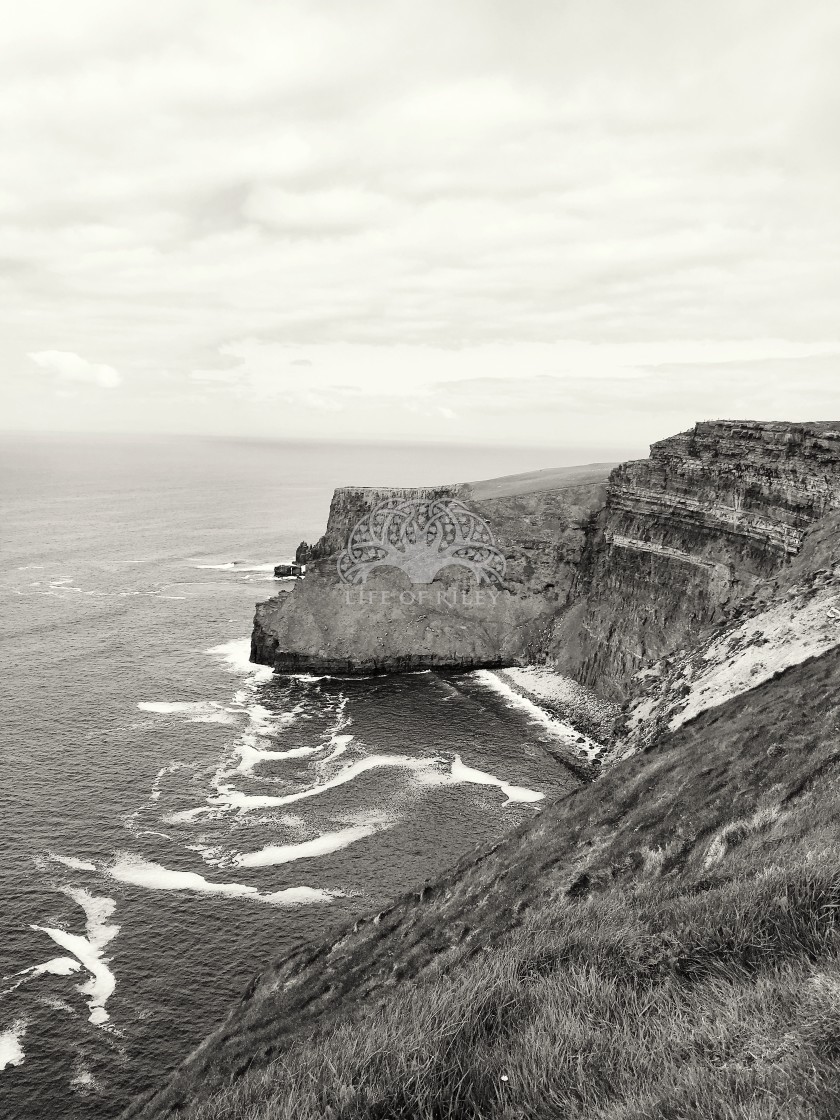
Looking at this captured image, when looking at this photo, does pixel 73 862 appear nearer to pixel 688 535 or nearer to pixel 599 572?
pixel 688 535

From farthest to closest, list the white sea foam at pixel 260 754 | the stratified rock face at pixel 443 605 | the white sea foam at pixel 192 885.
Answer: the stratified rock face at pixel 443 605, the white sea foam at pixel 260 754, the white sea foam at pixel 192 885

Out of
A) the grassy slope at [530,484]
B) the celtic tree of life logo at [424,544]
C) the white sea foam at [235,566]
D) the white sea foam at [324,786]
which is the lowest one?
the white sea foam at [324,786]

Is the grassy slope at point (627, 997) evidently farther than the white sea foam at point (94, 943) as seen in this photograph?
No

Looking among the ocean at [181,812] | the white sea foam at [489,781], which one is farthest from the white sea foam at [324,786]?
the white sea foam at [489,781]

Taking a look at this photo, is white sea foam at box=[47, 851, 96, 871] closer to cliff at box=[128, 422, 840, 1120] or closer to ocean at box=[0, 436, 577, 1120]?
ocean at box=[0, 436, 577, 1120]

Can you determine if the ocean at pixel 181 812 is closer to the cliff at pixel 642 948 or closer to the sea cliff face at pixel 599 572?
the sea cliff face at pixel 599 572

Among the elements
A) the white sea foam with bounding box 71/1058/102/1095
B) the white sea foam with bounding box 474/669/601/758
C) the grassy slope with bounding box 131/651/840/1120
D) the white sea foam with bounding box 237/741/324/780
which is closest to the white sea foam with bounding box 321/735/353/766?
the white sea foam with bounding box 237/741/324/780

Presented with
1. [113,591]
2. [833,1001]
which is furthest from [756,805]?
[113,591]
